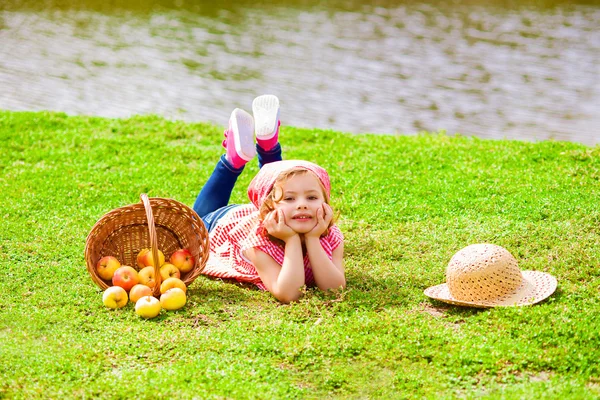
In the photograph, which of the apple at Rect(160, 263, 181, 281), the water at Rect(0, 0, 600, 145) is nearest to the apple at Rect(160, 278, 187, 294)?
the apple at Rect(160, 263, 181, 281)

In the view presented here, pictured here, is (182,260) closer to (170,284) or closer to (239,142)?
(170,284)

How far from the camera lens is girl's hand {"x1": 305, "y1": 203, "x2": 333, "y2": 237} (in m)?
5.28

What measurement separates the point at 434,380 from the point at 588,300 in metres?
1.42

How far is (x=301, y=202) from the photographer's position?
209 inches

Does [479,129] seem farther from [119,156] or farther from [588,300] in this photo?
[588,300]

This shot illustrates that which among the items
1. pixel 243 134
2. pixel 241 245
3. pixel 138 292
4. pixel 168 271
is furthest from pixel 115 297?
pixel 243 134

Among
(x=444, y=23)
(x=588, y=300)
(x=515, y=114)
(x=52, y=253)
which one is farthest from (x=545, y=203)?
(x=444, y=23)

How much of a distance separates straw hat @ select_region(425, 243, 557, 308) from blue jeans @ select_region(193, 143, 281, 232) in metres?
2.04

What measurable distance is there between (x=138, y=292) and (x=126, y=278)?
0.18m

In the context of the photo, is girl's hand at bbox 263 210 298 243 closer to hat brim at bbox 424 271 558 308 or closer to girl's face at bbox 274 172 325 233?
girl's face at bbox 274 172 325 233

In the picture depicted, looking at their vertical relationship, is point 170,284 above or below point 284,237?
below

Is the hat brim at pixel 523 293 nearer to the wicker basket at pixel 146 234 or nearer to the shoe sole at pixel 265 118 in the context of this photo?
the wicker basket at pixel 146 234

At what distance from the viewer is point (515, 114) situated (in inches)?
492

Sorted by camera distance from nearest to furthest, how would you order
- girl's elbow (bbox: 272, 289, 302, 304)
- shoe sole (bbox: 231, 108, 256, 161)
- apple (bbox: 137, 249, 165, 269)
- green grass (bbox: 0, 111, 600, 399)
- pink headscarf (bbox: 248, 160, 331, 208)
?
green grass (bbox: 0, 111, 600, 399) < girl's elbow (bbox: 272, 289, 302, 304) < pink headscarf (bbox: 248, 160, 331, 208) < apple (bbox: 137, 249, 165, 269) < shoe sole (bbox: 231, 108, 256, 161)
